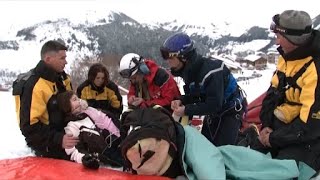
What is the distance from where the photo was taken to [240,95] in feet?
14.6

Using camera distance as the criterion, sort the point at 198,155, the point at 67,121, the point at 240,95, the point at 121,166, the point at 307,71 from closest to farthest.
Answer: the point at 198,155
the point at 307,71
the point at 121,166
the point at 67,121
the point at 240,95

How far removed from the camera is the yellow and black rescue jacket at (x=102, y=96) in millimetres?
5672

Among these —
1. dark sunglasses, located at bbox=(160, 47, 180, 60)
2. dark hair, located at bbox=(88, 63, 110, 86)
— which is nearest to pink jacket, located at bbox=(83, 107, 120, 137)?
dark sunglasses, located at bbox=(160, 47, 180, 60)

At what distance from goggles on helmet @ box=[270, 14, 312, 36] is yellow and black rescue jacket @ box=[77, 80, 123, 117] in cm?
292

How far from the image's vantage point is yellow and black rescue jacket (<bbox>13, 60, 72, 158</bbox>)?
3.83 m

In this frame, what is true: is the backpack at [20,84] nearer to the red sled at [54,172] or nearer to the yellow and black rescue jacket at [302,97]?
the red sled at [54,172]

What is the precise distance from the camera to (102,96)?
224 inches

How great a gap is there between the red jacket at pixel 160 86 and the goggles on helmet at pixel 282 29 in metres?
1.81

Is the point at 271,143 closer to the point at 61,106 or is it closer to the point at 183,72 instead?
the point at 183,72

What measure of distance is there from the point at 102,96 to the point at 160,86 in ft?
3.74

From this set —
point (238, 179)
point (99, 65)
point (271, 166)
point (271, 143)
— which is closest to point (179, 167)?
point (238, 179)

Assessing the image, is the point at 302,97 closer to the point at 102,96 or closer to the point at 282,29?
the point at 282,29

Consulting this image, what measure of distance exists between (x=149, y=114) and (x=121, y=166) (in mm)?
1204

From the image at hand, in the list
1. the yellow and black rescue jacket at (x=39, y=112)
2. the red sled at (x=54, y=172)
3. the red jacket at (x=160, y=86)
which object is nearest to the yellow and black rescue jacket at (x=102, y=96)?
the red jacket at (x=160, y=86)
